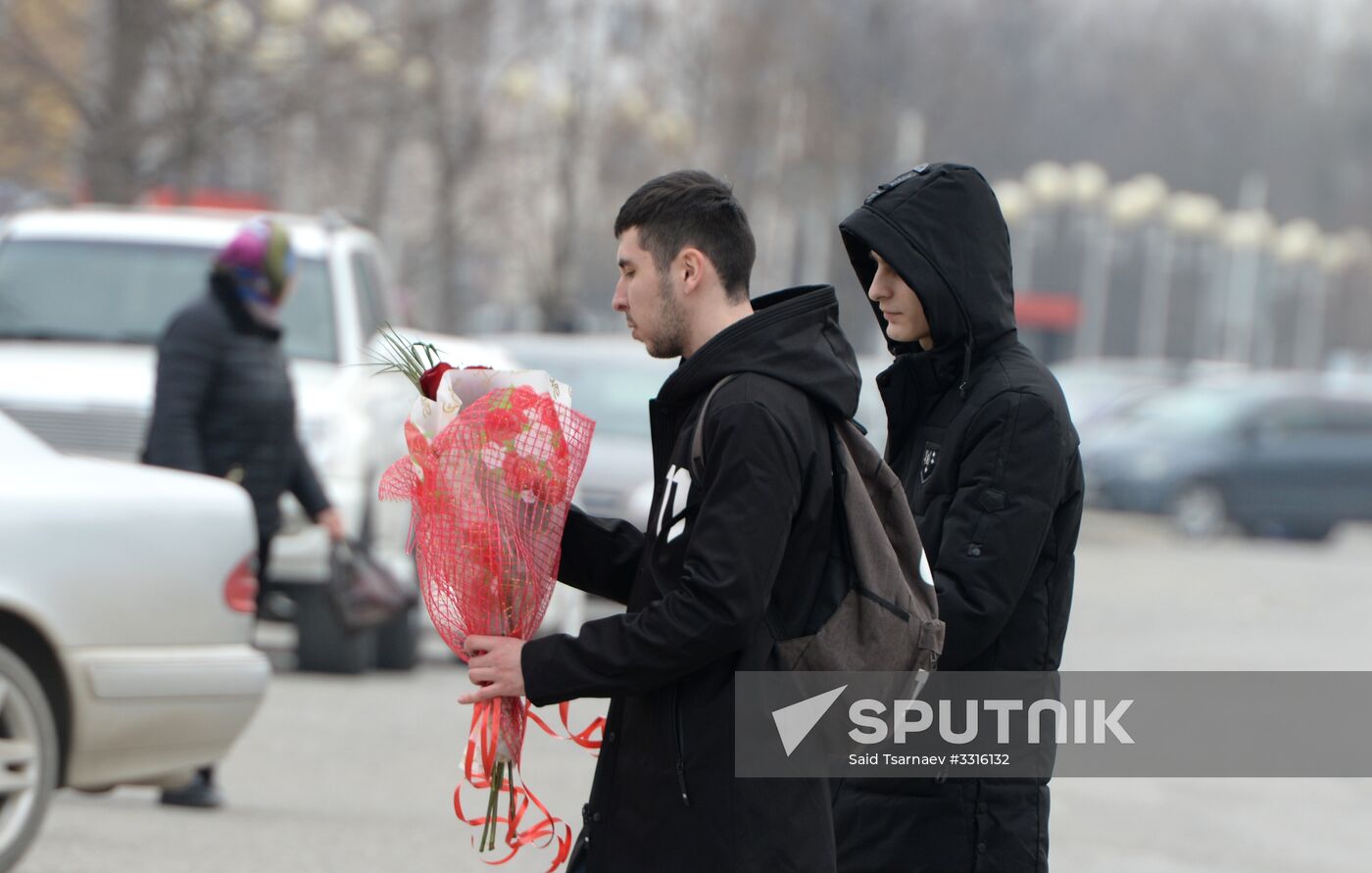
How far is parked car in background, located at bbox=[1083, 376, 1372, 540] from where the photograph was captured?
24219 millimetres

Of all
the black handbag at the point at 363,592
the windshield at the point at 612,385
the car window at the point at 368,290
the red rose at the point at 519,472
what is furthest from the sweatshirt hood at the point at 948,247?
the windshield at the point at 612,385

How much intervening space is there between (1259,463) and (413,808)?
Answer: 18.8 meters

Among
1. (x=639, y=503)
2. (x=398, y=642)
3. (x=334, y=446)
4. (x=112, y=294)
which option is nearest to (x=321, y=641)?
(x=398, y=642)

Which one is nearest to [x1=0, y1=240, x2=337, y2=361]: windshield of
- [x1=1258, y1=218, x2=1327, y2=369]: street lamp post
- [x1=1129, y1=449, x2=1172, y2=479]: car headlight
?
[x1=1129, y1=449, x2=1172, y2=479]: car headlight

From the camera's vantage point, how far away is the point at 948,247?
137 inches

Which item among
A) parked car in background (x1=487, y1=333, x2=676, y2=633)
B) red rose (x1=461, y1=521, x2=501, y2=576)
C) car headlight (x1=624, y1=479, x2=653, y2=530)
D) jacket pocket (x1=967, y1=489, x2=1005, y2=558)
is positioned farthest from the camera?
parked car in background (x1=487, y1=333, x2=676, y2=633)

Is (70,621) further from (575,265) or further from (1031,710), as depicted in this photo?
(575,265)

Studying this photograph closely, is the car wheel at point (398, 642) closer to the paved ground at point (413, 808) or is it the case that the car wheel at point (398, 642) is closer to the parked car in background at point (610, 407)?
the paved ground at point (413, 808)

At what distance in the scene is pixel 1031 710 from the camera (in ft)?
11.0

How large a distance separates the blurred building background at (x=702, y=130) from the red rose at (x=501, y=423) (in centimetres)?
973

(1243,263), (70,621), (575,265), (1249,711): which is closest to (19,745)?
(70,621)

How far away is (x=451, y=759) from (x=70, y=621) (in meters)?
2.86

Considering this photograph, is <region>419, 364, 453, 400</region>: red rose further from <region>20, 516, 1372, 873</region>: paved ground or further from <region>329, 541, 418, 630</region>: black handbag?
<region>329, 541, 418, 630</region>: black handbag

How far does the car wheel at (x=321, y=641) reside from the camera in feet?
33.4
